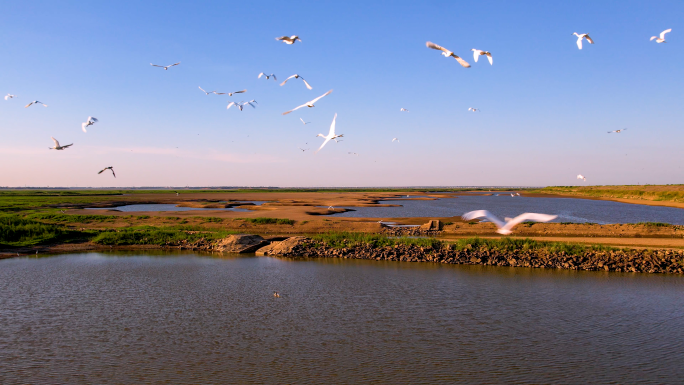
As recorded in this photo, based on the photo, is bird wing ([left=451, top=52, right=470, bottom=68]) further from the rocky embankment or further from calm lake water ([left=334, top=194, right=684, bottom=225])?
calm lake water ([left=334, top=194, right=684, bottom=225])

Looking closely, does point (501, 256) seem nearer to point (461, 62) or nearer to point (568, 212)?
point (461, 62)

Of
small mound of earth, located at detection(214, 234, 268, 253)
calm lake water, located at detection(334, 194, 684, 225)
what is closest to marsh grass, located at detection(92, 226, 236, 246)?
small mound of earth, located at detection(214, 234, 268, 253)

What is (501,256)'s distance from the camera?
26.4 metres

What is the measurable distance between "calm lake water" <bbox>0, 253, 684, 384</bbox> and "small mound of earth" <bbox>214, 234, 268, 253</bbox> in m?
7.98

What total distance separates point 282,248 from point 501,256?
14.9m

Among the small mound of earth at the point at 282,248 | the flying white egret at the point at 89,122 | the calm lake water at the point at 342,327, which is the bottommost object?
the calm lake water at the point at 342,327

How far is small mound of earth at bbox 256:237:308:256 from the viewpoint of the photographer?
98.8 feet

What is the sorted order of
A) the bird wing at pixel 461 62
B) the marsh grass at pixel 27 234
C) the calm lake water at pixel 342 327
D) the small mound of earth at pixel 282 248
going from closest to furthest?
1. the calm lake water at pixel 342 327
2. the bird wing at pixel 461 62
3. the small mound of earth at pixel 282 248
4. the marsh grass at pixel 27 234

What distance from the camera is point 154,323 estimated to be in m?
14.8

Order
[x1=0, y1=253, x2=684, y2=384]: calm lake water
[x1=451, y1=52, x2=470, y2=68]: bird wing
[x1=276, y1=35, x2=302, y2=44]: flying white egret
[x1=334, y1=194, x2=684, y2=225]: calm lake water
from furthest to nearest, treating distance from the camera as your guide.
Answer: [x1=334, y1=194, x2=684, y2=225]: calm lake water, [x1=276, y1=35, x2=302, y2=44]: flying white egret, [x1=451, y1=52, x2=470, y2=68]: bird wing, [x1=0, y1=253, x2=684, y2=384]: calm lake water

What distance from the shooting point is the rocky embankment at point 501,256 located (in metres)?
23.8

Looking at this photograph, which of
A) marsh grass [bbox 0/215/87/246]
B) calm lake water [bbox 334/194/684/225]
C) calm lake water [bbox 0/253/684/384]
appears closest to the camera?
calm lake water [bbox 0/253/684/384]

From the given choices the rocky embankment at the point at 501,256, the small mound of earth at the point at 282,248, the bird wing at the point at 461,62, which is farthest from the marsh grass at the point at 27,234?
the bird wing at the point at 461,62

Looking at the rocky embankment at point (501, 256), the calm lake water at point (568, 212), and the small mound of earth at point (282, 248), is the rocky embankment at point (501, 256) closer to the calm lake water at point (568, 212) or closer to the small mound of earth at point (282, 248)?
the small mound of earth at point (282, 248)
